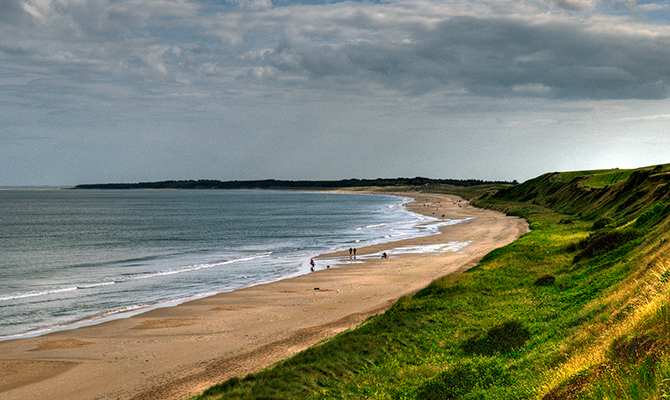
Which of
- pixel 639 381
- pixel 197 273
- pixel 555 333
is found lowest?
pixel 197 273

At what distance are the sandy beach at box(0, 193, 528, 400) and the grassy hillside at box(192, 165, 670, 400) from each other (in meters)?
4.02

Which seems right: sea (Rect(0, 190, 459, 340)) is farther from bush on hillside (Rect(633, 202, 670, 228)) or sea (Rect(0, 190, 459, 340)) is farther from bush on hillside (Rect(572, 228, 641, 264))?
bush on hillside (Rect(633, 202, 670, 228))

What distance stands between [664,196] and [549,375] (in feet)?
136

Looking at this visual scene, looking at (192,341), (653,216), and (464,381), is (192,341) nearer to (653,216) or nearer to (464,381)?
(464,381)

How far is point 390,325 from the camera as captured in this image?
68.1ft

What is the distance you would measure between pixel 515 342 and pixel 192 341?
1643cm

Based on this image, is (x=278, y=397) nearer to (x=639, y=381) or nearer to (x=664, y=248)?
(x=639, y=381)

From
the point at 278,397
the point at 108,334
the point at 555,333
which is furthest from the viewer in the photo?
the point at 108,334

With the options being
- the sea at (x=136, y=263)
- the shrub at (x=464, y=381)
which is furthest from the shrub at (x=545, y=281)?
the sea at (x=136, y=263)

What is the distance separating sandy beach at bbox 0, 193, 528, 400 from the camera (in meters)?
18.8

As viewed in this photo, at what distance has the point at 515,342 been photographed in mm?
16969

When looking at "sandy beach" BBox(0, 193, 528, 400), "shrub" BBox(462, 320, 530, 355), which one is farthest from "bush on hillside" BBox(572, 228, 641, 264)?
"shrub" BBox(462, 320, 530, 355)

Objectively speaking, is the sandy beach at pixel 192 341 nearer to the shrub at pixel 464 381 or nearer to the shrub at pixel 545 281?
the shrub at pixel 464 381

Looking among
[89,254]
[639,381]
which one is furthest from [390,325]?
[89,254]
